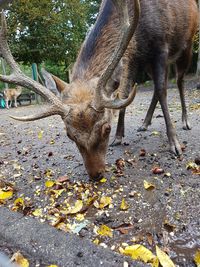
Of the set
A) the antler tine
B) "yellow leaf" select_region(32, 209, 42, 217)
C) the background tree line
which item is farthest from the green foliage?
"yellow leaf" select_region(32, 209, 42, 217)

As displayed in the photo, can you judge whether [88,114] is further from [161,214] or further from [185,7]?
[185,7]

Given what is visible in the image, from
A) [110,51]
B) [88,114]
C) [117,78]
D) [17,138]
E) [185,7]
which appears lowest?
[17,138]

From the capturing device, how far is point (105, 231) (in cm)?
227

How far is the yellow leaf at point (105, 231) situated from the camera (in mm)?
2245

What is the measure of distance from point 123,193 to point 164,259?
100cm

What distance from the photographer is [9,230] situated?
2271 mm

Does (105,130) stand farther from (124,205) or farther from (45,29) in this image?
(45,29)

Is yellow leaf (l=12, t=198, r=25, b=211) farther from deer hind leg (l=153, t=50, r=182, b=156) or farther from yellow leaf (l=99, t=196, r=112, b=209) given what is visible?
deer hind leg (l=153, t=50, r=182, b=156)

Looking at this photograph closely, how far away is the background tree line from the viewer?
15.8 metres

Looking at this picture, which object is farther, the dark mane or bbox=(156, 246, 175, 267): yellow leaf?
the dark mane

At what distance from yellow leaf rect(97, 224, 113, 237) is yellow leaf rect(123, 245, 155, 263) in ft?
0.78

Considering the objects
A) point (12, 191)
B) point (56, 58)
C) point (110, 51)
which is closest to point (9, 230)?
point (12, 191)

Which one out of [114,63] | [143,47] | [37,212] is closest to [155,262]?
[37,212]

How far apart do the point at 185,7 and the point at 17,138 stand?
3383mm
